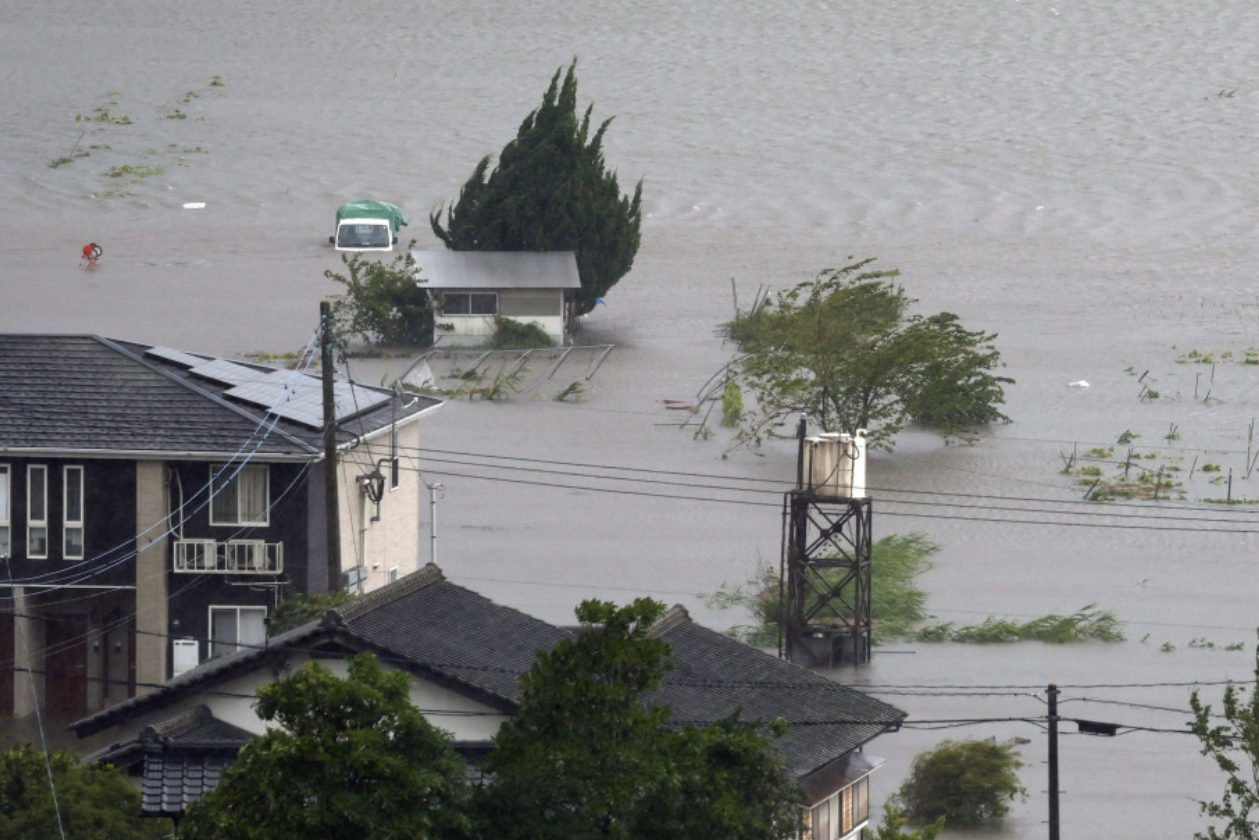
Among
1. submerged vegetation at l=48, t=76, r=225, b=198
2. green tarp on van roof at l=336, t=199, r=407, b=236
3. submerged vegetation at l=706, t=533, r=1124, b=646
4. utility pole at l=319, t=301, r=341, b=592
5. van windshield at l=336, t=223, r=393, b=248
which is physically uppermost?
submerged vegetation at l=48, t=76, r=225, b=198

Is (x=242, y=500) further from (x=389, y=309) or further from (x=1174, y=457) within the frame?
(x=389, y=309)

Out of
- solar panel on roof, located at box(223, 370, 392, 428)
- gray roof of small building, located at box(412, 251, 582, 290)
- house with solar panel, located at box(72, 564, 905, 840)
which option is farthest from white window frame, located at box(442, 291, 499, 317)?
house with solar panel, located at box(72, 564, 905, 840)

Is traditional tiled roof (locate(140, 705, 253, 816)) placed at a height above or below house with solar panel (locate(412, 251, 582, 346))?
below

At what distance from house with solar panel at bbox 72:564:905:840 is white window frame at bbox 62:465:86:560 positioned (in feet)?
20.3

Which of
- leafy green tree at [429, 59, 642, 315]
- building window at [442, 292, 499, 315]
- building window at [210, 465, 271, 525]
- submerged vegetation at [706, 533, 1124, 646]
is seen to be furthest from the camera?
leafy green tree at [429, 59, 642, 315]

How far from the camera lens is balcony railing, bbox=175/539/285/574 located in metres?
21.8

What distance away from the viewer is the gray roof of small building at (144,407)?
21.9 m

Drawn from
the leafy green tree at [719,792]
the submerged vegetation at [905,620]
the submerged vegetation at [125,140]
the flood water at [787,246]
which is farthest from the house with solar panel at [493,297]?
the leafy green tree at [719,792]

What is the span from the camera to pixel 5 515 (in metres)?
22.0

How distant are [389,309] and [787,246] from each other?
16781 millimetres

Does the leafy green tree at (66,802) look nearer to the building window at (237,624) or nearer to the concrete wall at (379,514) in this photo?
the building window at (237,624)

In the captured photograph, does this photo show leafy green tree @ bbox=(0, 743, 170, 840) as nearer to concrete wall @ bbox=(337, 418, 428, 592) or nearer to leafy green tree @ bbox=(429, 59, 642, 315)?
concrete wall @ bbox=(337, 418, 428, 592)

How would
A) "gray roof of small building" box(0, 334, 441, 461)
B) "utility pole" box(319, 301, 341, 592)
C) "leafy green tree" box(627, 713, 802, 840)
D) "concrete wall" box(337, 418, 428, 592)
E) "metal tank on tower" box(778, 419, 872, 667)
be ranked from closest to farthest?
"leafy green tree" box(627, 713, 802, 840)
"utility pole" box(319, 301, 341, 592)
"gray roof of small building" box(0, 334, 441, 461)
"concrete wall" box(337, 418, 428, 592)
"metal tank on tower" box(778, 419, 872, 667)

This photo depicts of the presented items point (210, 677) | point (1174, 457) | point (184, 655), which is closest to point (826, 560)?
point (184, 655)
